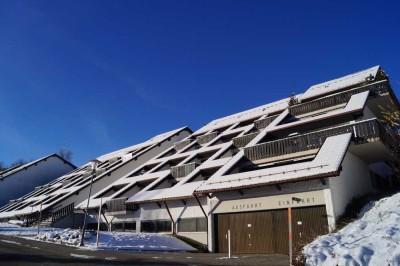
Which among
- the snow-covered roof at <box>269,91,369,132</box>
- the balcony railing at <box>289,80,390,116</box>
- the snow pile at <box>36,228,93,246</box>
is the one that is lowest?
the snow pile at <box>36,228,93,246</box>

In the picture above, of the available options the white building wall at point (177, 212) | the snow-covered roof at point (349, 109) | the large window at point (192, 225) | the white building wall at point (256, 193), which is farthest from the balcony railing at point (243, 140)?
the large window at point (192, 225)

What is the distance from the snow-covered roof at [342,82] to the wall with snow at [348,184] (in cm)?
1136

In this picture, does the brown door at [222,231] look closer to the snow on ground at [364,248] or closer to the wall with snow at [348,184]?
the wall with snow at [348,184]

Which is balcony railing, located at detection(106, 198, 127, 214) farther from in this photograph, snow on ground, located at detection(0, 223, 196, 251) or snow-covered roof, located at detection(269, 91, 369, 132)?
snow-covered roof, located at detection(269, 91, 369, 132)

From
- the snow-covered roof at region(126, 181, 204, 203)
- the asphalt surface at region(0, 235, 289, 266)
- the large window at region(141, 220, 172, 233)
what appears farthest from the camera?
the large window at region(141, 220, 172, 233)

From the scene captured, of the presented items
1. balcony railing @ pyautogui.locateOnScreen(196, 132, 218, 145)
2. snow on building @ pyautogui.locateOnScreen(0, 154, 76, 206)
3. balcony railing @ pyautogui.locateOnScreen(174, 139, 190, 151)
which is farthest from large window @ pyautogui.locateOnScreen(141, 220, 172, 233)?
snow on building @ pyautogui.locateOnScreen(0, 154, 76, 206)

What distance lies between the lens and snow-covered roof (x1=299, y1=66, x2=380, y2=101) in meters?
32.7

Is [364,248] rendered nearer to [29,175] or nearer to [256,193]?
[256,193]

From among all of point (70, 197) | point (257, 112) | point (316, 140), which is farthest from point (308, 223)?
point (70, 197)

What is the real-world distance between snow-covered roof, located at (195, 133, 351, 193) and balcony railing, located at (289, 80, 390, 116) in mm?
8693

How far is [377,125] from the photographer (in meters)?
20.0

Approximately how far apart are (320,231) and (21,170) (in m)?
58.3

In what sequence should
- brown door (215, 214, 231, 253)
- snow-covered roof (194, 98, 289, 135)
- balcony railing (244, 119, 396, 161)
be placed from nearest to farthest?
balcony railing (244, 119, 396, 161) < brown door (215, 214, 231, 253) < snow-covered roof (194, 98, 289, 135)

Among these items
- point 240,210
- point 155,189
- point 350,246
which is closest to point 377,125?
point 240,210
